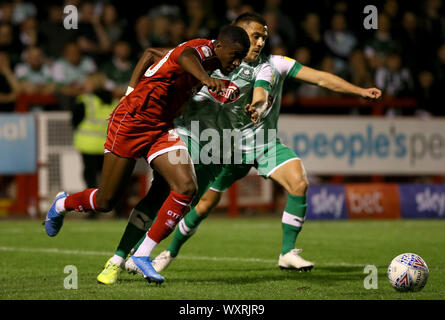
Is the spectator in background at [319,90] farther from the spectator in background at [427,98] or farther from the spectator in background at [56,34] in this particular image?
the spectator in background at [56,34]

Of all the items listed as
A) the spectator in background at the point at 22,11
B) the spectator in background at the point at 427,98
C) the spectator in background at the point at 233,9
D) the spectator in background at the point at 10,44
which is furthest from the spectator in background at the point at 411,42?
the spectator in background at the point at 10,44

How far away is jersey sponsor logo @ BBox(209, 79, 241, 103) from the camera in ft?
25.3

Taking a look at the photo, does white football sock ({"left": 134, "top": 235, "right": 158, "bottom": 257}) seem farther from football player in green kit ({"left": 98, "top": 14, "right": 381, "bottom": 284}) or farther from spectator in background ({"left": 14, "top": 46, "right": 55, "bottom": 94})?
spectator in background ({"left": 14, "top": 46, "right": 55, "bottom": 94})

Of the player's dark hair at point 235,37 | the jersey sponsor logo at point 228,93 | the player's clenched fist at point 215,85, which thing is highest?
the player's dark hair at point 235,37

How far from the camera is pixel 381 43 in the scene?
55.4 feet

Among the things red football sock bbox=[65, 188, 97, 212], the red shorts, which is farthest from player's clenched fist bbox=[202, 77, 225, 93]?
red football sock bbox=[65, 188, 97, 212]

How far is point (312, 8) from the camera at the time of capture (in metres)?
17.4

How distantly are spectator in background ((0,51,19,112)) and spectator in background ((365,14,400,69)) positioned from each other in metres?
6.75

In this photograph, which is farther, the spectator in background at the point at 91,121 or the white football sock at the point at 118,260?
the spectator in background at the point at 91,121

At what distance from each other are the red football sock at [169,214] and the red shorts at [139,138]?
360 mm

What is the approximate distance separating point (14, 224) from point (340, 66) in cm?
683

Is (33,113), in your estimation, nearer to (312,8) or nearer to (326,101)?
(326,101)

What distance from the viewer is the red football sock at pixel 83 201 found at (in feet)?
21.7
